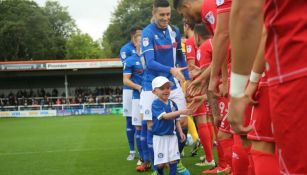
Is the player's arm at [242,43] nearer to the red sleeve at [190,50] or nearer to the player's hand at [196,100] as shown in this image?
the player's hand at [196,100]

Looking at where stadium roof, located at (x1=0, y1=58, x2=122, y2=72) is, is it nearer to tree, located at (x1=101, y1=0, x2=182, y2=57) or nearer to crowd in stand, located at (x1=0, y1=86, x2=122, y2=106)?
crowd in stand, located at (x1=0, y1=86, x2=122, y2=106)

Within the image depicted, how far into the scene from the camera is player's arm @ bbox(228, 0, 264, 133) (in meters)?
1.80

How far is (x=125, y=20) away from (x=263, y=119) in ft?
247

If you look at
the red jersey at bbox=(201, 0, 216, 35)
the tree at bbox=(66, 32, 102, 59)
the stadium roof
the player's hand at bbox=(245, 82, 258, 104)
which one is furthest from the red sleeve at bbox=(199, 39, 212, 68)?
the tree at bbox=(66, 32, 102, 59)

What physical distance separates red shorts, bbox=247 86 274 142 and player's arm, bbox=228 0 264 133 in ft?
2.33

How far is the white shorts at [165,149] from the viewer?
5.48 meters

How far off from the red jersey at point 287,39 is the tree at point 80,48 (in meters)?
82.1

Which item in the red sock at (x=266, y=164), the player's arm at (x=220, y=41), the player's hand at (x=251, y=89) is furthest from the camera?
the player's arm at (x=220, y=41)

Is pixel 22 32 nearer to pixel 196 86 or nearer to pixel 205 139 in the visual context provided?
pixel 205 139

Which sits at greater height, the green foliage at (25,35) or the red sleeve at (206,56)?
the green foliage at (25,35)

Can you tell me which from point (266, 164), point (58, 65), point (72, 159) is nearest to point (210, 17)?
point (266, 164)

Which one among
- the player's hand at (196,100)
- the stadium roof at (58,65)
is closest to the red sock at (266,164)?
the player's hand at (196,100)

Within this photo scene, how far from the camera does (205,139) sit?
6.86 m

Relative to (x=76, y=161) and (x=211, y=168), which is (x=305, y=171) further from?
(x=76, y=161)
